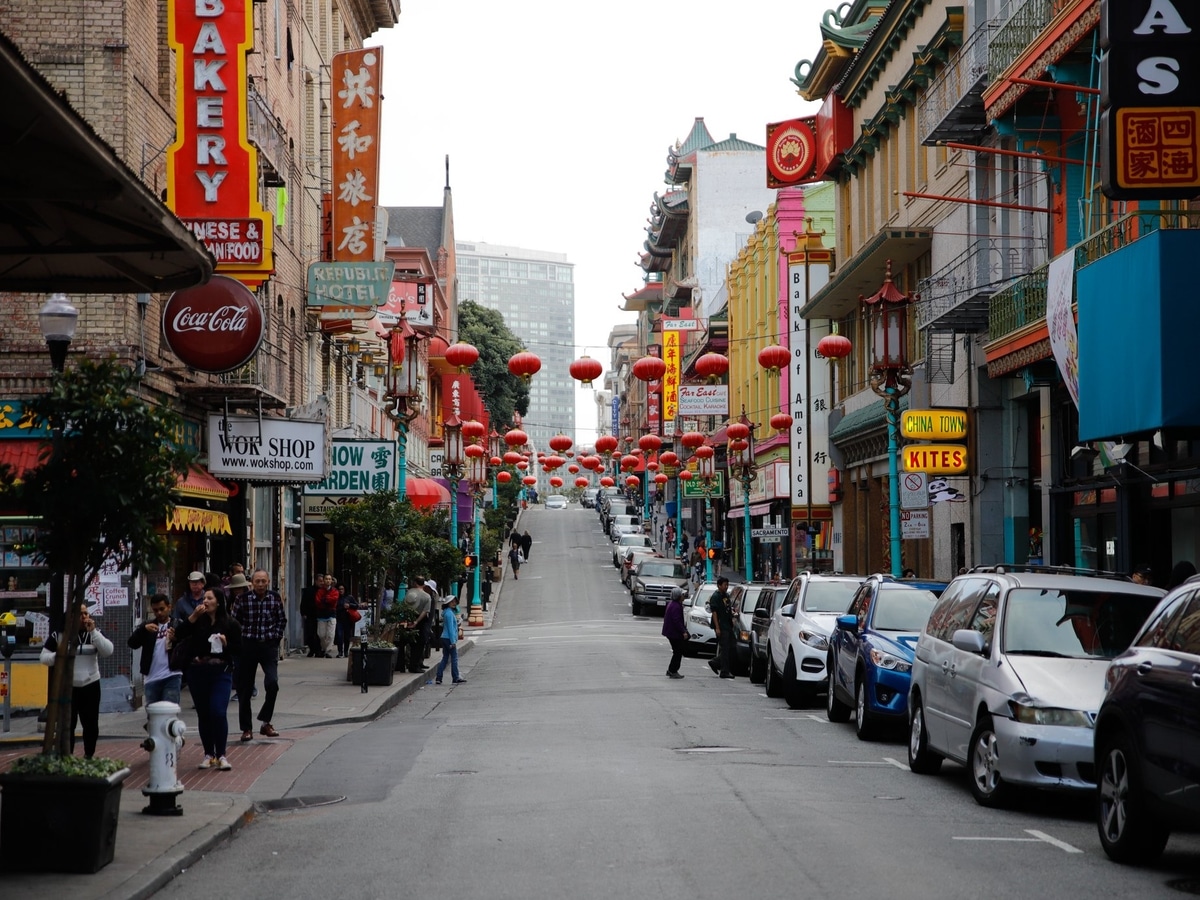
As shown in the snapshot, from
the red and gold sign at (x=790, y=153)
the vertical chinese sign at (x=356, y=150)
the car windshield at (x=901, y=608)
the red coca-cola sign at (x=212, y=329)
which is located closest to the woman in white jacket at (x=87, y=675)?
the car windshield at (x=901, y=608)

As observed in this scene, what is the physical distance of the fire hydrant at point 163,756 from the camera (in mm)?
11617

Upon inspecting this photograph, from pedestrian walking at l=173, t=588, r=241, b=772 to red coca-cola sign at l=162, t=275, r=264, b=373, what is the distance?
8093 mm

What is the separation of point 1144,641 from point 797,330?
42.1 m

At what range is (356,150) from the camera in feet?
111

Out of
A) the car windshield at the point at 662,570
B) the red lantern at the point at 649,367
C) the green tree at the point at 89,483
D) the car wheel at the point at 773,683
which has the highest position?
the red lantern at the point at 649,367

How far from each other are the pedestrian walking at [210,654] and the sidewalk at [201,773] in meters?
0.56

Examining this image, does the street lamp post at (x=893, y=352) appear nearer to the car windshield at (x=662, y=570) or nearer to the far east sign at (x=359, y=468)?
the far east sign at (x=359, y=468)

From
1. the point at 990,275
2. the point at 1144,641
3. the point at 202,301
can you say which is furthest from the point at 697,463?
the point at 1144,641

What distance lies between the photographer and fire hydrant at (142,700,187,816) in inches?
457

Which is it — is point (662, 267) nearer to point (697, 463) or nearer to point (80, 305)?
point (697, 463)

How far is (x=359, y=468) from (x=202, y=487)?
7.64 m

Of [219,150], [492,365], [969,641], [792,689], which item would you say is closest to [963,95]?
[792,689]

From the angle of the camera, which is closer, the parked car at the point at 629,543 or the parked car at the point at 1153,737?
the parked car at the point at 1153,737

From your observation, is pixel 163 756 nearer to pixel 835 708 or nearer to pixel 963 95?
pixel 835 708
